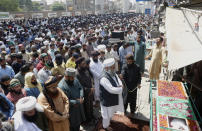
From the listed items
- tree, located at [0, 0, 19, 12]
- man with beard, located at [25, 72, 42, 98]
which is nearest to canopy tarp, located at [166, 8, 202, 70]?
man with beard, located at [25, 72, 42, 98]

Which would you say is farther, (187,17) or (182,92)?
(182,92)

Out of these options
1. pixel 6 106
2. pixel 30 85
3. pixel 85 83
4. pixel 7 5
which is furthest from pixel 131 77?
pixel 7 5

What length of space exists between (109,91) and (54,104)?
3.71 feet

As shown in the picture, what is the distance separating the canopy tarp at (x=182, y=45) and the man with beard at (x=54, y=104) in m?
1.89

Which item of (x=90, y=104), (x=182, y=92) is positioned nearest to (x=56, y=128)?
(x=90, y=104)

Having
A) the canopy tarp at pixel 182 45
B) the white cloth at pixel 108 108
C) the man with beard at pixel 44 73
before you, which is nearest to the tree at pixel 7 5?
the man with beard at pixel 44 73

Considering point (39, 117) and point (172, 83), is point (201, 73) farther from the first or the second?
point (39, 117)

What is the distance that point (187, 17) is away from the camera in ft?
11.0

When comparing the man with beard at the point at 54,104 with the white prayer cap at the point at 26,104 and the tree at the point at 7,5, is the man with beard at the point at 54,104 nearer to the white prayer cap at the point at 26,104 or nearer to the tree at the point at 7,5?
the white prayer cap at the point at 26,104

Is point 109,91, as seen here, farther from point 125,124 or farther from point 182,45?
point 182,45

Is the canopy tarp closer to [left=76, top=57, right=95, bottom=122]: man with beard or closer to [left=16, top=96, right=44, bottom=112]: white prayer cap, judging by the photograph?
[left=76, top=57, right=95, bottom=122]: man with beard

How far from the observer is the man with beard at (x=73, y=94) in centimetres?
304

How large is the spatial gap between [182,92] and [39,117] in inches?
124

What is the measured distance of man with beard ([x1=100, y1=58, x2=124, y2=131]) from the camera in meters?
3.19
